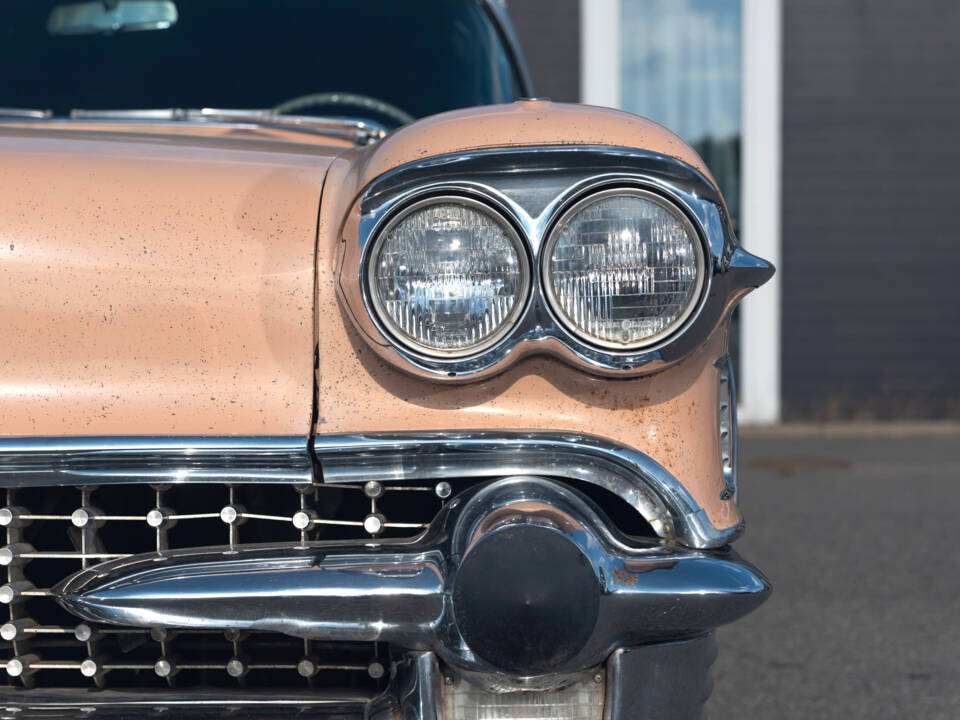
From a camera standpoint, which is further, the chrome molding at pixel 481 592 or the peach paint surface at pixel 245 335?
the peach paint surface at pixel 245 335

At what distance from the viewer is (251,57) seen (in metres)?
2.37

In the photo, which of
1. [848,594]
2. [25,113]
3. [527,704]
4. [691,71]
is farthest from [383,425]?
[691,71]

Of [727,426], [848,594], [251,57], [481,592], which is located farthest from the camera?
[848,594]

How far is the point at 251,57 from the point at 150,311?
4.02 feet

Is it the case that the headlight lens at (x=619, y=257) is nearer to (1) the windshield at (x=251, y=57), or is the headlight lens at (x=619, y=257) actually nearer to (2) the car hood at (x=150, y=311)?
(2) the car hood at (x=150, y=311)

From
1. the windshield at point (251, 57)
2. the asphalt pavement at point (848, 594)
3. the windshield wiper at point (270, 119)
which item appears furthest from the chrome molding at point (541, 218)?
the asphalt pavement at point (848, 594)

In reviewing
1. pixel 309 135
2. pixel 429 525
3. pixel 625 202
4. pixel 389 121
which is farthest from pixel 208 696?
pixel 389 121

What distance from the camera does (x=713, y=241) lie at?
Result: 1228 mm

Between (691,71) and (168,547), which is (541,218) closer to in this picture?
(168,547)

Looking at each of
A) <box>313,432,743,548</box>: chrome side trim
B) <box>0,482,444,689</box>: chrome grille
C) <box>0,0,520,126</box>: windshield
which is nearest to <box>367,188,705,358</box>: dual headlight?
<box>313,432,743,548</box>: chrome side trim

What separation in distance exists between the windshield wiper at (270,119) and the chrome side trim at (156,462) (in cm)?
93

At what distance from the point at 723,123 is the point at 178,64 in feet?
20.6

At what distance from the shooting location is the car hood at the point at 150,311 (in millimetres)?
1287

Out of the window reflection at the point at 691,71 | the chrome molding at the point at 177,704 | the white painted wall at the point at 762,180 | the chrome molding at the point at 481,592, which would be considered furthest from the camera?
the window reflection at the point at 691,71
